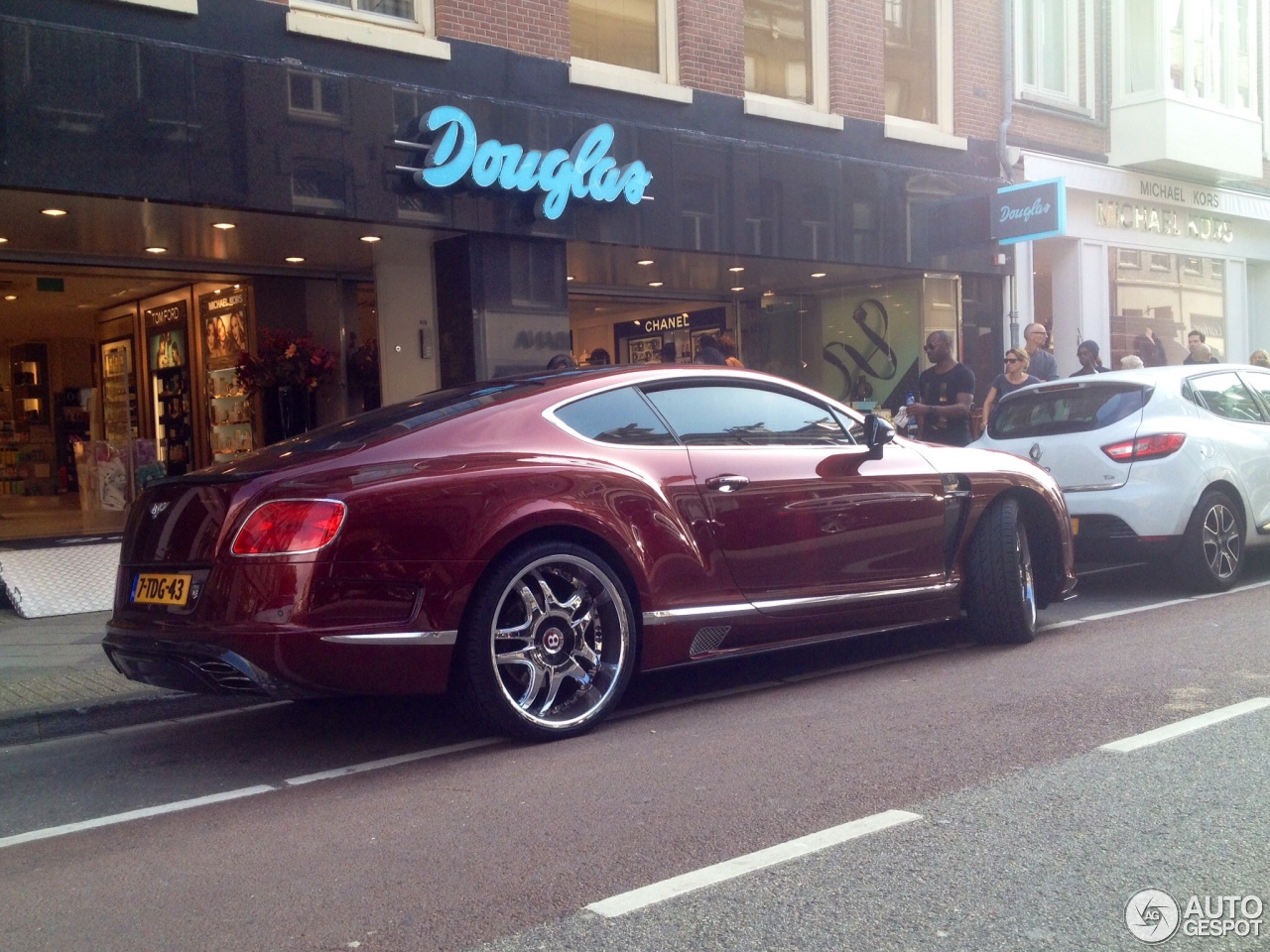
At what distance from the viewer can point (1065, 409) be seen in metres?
9.22

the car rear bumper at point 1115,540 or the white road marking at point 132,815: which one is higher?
the car rear bumper at point 1115,540

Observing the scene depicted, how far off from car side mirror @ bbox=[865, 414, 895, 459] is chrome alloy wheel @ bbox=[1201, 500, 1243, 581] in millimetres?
3466

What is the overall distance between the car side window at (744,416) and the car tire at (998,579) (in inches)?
39.9

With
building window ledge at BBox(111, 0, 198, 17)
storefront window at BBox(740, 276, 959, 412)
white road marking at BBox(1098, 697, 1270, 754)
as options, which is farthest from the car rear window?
storefront window at BBox(740, 276, 959, 412)

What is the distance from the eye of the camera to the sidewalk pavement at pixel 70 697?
599 cm

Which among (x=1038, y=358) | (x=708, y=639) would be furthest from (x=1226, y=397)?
(x=708, y=639)

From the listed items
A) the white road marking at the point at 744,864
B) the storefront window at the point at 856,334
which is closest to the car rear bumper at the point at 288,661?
the white road marking at the point at 744,864

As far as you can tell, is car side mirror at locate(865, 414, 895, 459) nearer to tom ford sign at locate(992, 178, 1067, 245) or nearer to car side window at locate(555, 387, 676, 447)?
car side window at locate(555, 387, 676, 447)

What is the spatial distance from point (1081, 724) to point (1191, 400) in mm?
4572

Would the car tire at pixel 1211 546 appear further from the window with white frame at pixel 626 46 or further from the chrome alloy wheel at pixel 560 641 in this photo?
the window with white frame at pixel 626 46

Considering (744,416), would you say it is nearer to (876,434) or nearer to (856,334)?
(876,434)

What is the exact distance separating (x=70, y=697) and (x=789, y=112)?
10.7m

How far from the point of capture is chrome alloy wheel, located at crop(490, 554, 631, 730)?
515 centimetres

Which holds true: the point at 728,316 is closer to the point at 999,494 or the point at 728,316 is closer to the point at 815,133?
the point at 815,133
